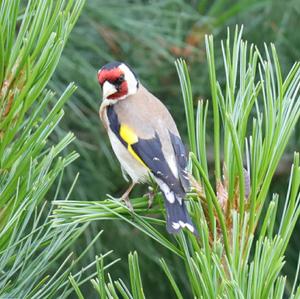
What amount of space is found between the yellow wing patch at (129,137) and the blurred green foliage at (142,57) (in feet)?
1.74

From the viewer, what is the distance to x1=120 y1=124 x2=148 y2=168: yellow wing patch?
6.36 ft

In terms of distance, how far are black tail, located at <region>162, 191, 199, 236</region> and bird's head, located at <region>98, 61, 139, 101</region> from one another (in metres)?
0.69

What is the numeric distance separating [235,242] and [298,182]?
12 cm

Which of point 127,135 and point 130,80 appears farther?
point 130,80

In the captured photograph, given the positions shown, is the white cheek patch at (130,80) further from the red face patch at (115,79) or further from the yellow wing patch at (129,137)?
the yellow wing patch at (129,137)

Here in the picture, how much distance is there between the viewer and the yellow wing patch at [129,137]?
1.94 metres

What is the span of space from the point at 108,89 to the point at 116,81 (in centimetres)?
3

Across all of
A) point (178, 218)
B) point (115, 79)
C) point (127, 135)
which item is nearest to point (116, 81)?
point (115, 79)

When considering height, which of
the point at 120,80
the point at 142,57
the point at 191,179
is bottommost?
the point at 142,57

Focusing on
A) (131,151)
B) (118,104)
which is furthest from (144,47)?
(131,151)

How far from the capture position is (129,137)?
197 centimetres

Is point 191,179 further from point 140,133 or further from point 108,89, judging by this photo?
point 108,89

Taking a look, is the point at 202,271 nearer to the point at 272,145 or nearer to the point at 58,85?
the point at 272,145

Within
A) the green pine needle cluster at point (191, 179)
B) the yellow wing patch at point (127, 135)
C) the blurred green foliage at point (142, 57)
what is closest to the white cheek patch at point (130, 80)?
the yellow wing patch at point (127, 135)
